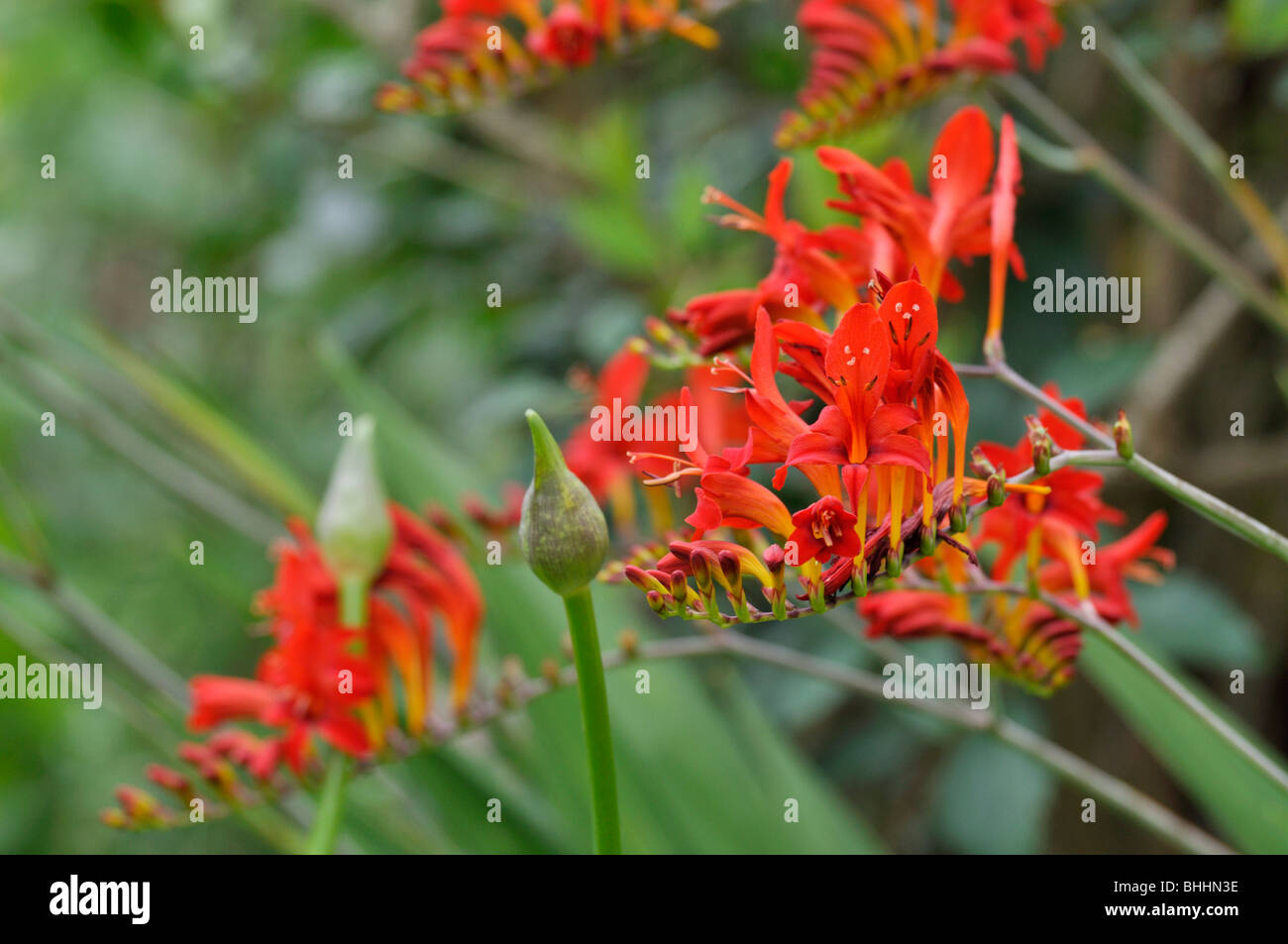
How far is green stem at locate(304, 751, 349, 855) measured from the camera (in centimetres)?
47

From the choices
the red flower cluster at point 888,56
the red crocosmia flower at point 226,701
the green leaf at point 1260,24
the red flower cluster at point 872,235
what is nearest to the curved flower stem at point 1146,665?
the red flower cluster at point 872,235

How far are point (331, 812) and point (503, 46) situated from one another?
40cm

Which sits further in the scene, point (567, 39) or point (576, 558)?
point (567, 39)

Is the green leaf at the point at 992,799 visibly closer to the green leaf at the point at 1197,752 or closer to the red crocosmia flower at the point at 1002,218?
the green leaf at the point at 1197,752

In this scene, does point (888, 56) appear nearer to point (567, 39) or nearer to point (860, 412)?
point (567, 39)

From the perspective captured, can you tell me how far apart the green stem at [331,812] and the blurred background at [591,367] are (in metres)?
0.17

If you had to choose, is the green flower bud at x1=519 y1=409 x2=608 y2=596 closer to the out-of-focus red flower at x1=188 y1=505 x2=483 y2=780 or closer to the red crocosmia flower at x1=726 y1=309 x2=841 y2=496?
the red crocosmia flower at x1=726 y1=309 x2=841 y2=496

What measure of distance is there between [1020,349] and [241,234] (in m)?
0.88

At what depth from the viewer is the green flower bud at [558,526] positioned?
0.27m

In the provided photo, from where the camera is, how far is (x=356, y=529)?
A: 1.66 feet

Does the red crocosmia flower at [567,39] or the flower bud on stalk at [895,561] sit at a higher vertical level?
the red crocosmia flower at [567,39]

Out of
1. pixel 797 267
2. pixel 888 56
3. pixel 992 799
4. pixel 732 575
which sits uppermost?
pixel 888 56

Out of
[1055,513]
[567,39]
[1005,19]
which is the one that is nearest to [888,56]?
[1005,19]
